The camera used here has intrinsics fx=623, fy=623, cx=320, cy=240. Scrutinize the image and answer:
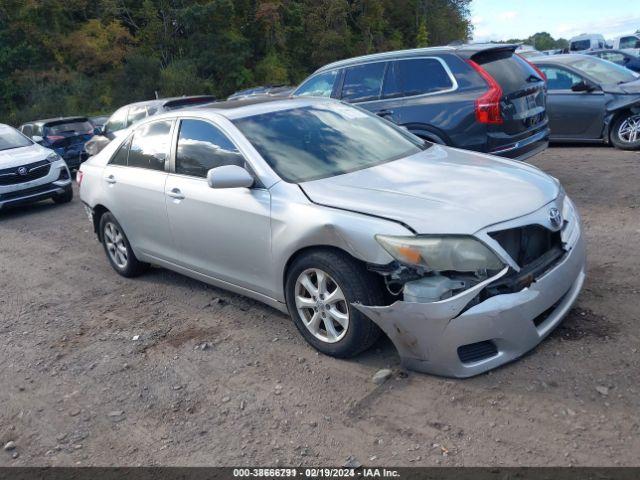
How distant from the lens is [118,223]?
5.91 meters

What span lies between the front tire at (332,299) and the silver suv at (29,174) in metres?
7.81

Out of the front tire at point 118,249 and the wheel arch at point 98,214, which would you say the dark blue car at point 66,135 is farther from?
the front tire at point 118,249

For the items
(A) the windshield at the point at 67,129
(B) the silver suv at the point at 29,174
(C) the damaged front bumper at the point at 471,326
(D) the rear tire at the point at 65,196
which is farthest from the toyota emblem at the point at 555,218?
(A) the windshield at the point at 67,129

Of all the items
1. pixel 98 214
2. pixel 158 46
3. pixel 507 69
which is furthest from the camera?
pixel 158 46

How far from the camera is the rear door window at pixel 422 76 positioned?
748cm

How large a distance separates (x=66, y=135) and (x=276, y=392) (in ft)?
41.7

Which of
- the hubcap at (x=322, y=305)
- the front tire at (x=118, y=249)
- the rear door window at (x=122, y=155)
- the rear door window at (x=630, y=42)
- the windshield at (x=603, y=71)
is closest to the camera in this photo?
the hubcap at (x=322, y=305)

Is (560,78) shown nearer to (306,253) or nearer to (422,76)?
(422,76)

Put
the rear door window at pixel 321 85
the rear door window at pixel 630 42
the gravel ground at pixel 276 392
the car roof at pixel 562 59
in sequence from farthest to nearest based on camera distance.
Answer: the rear door window at pixel 630 42
the car roof at pixel 562 59
the rear door window at pixel 321 85
the gravel ground at pixel 276 392

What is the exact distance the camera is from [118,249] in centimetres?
617

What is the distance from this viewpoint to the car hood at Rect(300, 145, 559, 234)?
358cm

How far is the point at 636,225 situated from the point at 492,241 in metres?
3.30

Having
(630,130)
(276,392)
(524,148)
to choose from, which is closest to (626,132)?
(630,130)

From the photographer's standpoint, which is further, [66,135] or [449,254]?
[66,135]
